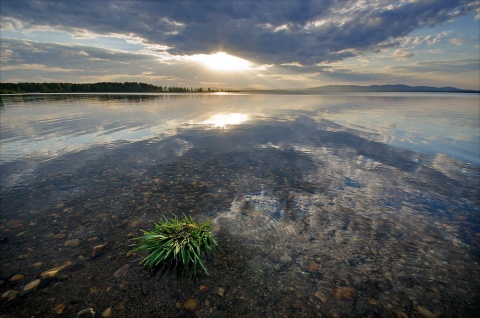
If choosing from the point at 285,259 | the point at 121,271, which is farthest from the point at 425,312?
the point at 121,271

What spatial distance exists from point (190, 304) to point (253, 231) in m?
2.78

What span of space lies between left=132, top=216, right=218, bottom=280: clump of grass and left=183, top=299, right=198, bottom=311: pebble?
554mm

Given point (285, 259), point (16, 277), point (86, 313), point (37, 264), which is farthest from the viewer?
point (285, 259)

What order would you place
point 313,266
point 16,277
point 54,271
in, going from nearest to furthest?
point 16,277
point 54,271
point 313,266

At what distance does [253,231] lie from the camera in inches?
260

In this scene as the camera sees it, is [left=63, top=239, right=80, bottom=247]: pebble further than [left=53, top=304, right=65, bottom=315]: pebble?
Yes

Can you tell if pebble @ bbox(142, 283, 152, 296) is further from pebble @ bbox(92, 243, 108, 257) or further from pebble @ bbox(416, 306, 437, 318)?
pebble @ bbox(416, 306, 437, 318)

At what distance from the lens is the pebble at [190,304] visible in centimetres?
429

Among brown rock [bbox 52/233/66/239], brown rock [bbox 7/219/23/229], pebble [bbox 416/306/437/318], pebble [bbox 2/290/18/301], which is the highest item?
brown rock [bbox 7/219/23/229]

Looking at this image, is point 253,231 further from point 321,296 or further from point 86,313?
point 86,313

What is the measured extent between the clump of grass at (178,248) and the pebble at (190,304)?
554mm

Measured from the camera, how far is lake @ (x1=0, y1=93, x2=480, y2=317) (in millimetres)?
4445

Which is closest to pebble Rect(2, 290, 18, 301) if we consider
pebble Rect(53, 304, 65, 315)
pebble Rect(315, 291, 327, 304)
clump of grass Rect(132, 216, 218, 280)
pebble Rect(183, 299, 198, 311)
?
pebble Rect(53, 304, 65, 315)

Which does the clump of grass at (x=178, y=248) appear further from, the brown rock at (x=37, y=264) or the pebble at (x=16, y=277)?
the pebble at (x=16, y=277)
